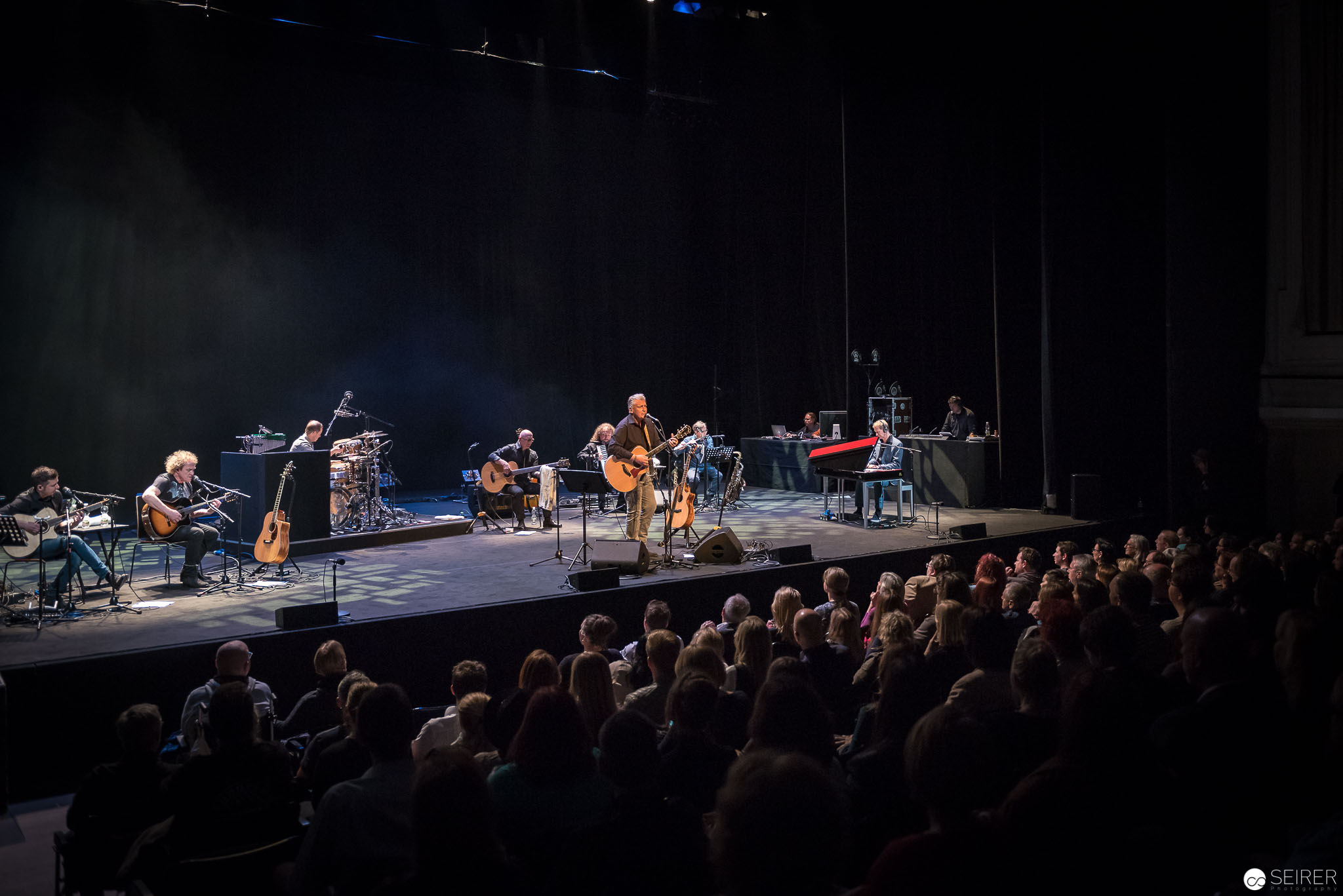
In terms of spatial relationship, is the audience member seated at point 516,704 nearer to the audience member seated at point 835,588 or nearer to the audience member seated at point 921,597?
the audience member seated at point 835,588

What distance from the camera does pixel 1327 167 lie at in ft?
37.1

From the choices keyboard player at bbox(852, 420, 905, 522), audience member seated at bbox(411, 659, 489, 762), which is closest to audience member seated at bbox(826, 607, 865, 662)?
audience member seated at bbox(411, 659, 489, 762)

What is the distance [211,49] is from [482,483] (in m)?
6.64

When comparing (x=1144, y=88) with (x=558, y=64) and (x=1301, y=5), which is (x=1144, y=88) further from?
(x=558, y=64)

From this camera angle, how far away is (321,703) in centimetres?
501

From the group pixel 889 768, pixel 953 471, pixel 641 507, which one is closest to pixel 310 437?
pixel 641 507

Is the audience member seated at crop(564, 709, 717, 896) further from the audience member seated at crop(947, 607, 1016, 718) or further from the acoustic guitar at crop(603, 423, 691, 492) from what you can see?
the acoustic guitar at crop(603, 423, 691, 492)

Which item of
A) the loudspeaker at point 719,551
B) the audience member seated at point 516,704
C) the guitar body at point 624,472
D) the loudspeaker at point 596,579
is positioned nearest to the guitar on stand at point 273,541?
the loudspeaker at point 596,579

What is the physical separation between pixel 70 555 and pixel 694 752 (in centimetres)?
682

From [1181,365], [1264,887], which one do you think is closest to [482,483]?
[1181,365]

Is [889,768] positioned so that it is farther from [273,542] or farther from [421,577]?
[273,542]

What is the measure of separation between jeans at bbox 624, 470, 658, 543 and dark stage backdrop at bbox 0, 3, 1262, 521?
19.2 feet

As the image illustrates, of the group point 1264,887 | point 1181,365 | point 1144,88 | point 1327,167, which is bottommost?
point 1264,887

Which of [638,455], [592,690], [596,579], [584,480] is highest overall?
[638,455]
